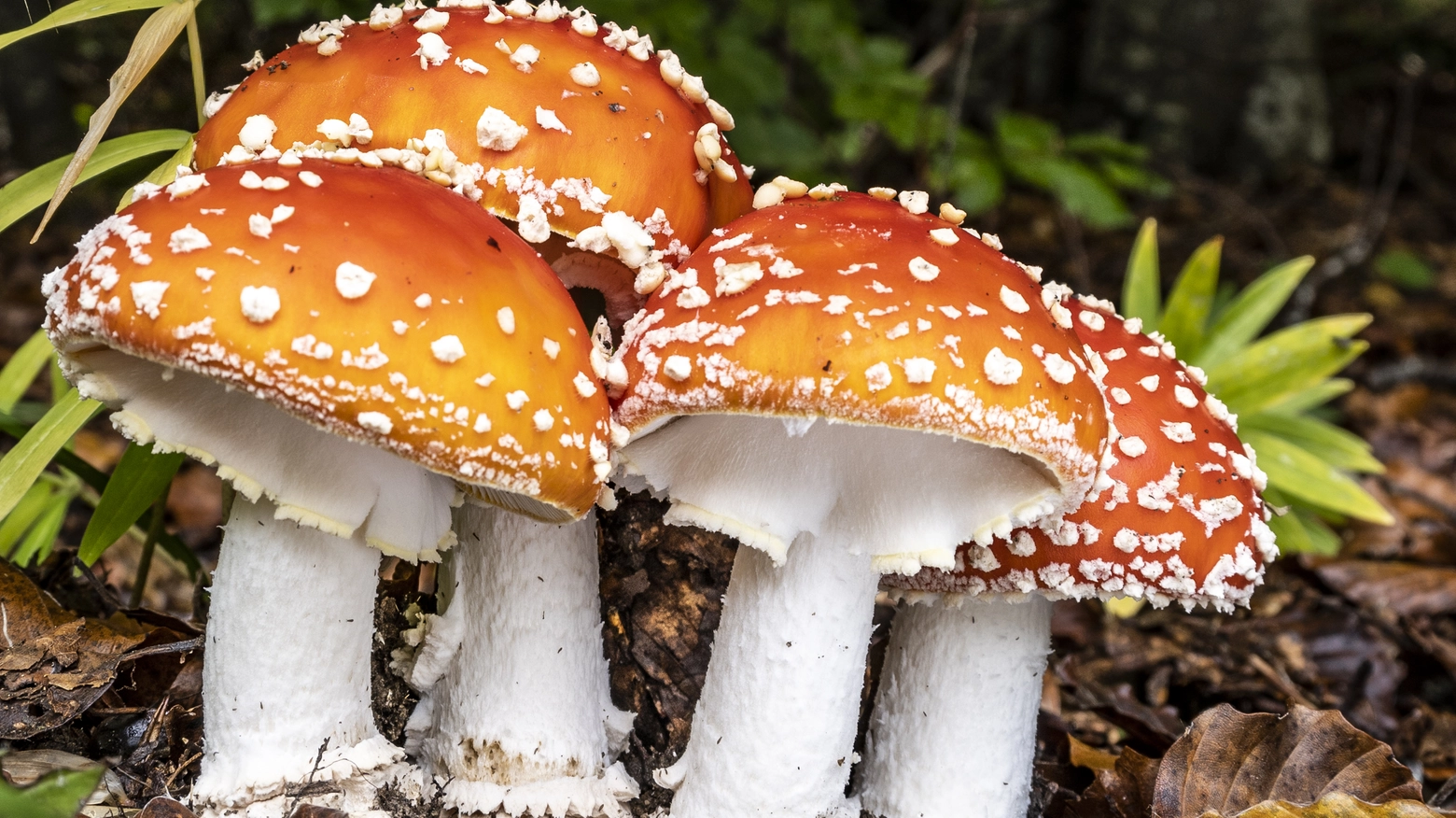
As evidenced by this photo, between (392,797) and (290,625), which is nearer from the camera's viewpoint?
(290,625)

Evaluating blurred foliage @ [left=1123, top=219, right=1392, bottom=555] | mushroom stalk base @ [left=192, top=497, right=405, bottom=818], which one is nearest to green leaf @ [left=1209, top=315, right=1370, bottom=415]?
blurred foliage @ [left=1123, top=219, right=1392, bottom=555]

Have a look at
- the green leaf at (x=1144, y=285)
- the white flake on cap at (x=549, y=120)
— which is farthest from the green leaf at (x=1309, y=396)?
the white flake on cap at (x=549, y=120)

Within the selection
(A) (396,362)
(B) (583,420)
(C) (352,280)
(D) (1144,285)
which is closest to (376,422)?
(A) (396,362)

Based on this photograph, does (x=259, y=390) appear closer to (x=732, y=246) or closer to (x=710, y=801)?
(x=732, y=246)

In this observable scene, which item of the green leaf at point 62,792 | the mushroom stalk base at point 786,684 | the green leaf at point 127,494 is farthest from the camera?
the green leaf at point 127,494

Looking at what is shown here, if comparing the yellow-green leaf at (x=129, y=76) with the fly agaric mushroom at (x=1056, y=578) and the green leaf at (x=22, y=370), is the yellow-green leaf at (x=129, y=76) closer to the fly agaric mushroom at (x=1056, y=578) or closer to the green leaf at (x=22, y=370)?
the green leaf at (x=22, y=370)

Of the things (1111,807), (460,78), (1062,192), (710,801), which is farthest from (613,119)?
(1062,192)

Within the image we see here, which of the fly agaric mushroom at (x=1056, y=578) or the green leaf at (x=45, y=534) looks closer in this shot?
the fly agaric mushroom at (x=1056, y=578)
